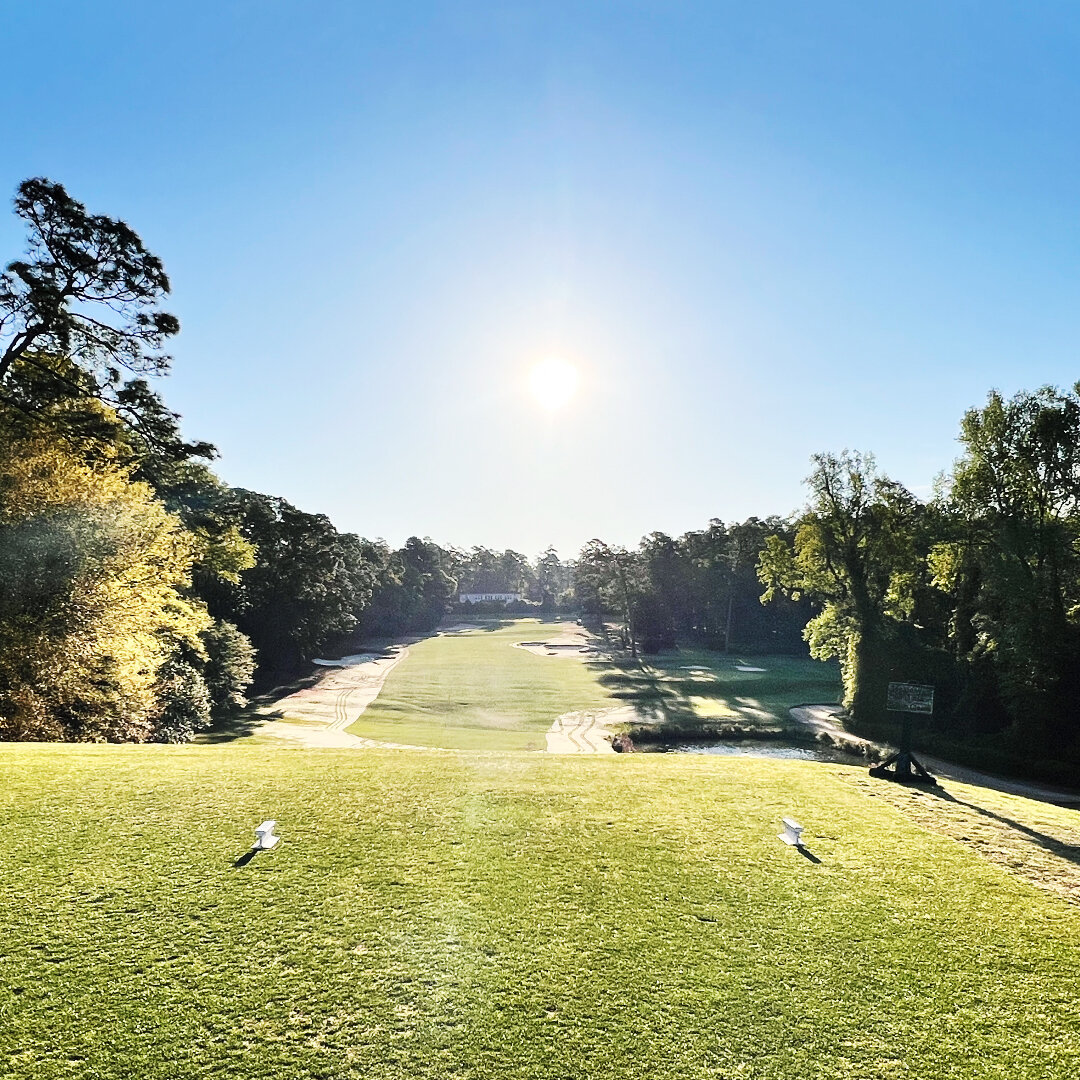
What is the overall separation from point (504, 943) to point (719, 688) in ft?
128

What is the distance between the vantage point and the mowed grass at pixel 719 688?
32.2 meters

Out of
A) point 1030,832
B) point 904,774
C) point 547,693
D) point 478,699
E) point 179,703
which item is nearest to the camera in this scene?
point 1030,832

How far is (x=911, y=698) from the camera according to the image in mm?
10719

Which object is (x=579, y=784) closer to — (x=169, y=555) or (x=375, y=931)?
(x=375, y=931)

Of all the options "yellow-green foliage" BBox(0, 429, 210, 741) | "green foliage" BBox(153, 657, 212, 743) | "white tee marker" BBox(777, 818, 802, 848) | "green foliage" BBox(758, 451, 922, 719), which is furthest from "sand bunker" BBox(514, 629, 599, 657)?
"white tee marker" BBox(777, 818, 802, 848)

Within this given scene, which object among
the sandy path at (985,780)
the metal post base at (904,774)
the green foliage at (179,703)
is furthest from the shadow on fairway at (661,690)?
the green foliage at (179,703)

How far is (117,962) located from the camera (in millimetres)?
4387

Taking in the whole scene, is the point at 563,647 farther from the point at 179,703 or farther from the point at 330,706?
the point at 179,703

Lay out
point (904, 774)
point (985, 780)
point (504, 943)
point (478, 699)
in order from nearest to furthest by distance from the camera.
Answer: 1. point (504, 943)
2. point (904, 774)
3. point (985, 780)
4. point (478, 699)

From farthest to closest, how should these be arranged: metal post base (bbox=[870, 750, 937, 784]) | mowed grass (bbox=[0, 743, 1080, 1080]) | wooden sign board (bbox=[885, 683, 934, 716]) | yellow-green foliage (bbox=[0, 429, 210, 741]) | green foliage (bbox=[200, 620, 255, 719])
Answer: green foliage (bbox=[200, 620, 255, 719]) < yellow-green foliage (bbox=[0, 429, 210, 741]) < metal post base (bbox=[870, 750, 937, 784]) < wooden sign board (bbox=[885, 683, 934, 716]) < mowed grass (bbox=[0, 743, 1080, 1080])

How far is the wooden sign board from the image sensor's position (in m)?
10.6

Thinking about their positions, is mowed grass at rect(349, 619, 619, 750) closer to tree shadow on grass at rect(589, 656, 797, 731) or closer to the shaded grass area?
tree shadow on grass at rect(589, 656, 797, 731)

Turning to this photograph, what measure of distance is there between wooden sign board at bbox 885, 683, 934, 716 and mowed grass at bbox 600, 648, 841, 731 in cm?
1729

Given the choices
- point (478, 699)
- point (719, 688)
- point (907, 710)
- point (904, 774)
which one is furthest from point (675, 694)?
point (907, 710)
